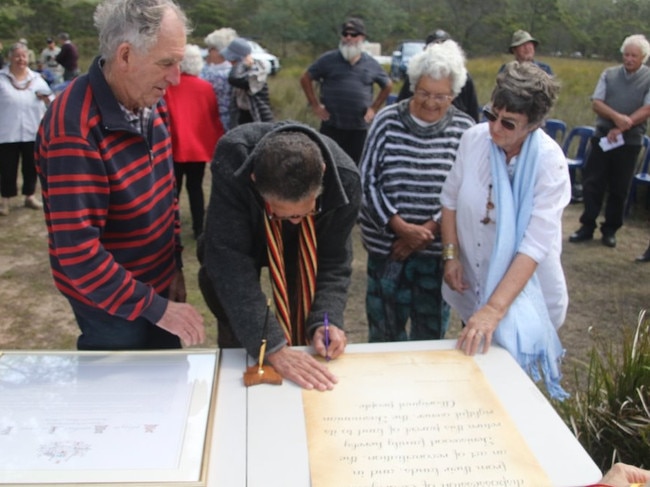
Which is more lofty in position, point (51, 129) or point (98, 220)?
point (51, 129)

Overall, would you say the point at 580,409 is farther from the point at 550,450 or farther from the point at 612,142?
the point at 612,142

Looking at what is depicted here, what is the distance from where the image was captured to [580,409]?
221cm

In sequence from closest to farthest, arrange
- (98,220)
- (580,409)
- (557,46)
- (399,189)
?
(98,220) → (580,409) → (399,189) → (557,46)

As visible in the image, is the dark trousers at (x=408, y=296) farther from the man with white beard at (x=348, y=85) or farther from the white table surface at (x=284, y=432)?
the man with white beard at (x=348, y=85)

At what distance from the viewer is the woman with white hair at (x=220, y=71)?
5.46 metres

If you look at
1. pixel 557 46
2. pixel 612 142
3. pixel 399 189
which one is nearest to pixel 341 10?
pixel 557 46

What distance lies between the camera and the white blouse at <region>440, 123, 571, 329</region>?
1.86m

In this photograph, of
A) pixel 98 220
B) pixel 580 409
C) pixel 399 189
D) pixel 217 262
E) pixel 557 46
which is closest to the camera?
pixel 98 220

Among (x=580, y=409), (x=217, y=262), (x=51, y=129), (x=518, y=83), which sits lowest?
(x=580, y=409)

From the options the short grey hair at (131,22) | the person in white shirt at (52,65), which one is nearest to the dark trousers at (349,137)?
the short grey hair at (131,22)

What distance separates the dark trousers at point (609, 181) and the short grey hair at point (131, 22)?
466 cm

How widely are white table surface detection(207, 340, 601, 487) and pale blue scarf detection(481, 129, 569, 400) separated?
149 millimetres

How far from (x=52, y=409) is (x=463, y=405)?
3.07 feet

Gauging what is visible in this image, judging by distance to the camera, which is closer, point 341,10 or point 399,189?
point 399,189
